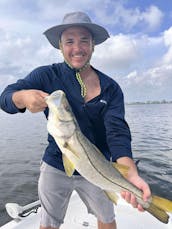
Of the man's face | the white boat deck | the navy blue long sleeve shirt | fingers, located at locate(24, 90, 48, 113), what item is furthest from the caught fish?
the white boat deck

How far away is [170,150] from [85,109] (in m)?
17.9

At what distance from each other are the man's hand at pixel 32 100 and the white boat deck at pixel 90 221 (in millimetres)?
3198

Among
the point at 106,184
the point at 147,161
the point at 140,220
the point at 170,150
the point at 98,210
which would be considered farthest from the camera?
the point at 170,150

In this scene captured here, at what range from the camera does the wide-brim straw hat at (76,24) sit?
418 cm

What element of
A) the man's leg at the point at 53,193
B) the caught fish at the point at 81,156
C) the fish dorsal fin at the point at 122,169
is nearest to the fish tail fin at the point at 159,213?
the caught fish at the point at 81,156

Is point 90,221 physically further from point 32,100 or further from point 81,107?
point 32,100

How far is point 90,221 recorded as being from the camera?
640cm

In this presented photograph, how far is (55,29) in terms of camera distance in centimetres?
430

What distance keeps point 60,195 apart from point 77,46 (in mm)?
2069

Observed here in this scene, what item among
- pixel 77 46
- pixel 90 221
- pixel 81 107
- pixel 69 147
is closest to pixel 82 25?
pixel 77 46

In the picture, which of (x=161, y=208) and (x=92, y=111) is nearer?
(x=161, y=208)

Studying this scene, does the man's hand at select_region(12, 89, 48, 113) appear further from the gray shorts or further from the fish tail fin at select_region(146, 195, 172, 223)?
the fish tail fin at select_region(146, 195, 172, 223)

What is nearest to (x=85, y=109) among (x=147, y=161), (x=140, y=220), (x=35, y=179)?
(x=140, y=220)

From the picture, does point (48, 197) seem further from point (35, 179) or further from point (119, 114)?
point (35, 179)
